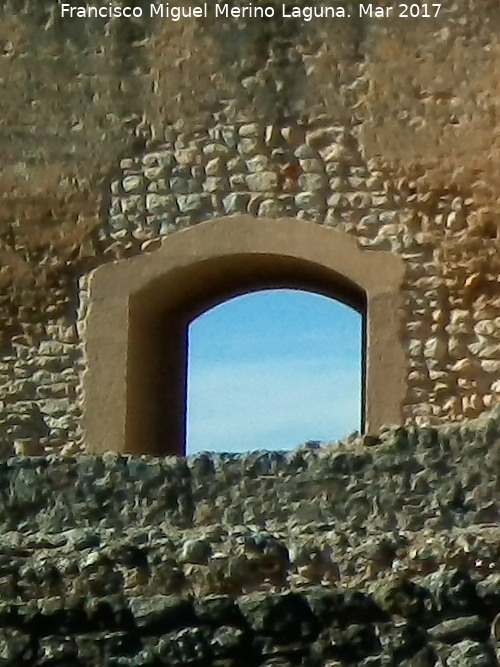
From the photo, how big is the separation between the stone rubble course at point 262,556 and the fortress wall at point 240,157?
10.2 feet


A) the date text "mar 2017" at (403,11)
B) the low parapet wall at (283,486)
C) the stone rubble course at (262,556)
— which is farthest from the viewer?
the date text "mar 2017" at (403,11)

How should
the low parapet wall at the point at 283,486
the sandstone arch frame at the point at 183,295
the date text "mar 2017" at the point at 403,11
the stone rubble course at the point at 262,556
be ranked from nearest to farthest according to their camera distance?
the stone rubble course at the point at 262,556 < the low parapet wall at the point at 283,486 < the sandstone arch frame at the point at 183,295 < the date text "mar 2017" at the point at 403,11

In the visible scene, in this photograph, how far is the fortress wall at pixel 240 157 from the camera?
583 cm

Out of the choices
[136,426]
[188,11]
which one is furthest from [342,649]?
[188,11]

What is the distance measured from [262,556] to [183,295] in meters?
4.25

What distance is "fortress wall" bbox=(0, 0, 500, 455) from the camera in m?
5.83

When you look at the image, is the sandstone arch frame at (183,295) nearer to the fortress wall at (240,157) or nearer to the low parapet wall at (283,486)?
the fortress wall at (240,157)

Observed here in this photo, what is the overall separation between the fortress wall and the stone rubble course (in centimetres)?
312

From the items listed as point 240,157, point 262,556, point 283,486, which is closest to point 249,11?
point 240,157

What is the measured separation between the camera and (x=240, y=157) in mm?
6109

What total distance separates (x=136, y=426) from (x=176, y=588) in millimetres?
3733

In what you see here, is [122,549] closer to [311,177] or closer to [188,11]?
[311,177]

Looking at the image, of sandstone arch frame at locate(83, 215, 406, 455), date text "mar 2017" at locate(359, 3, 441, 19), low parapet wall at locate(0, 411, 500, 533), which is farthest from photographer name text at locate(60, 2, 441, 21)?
low parapet wall at locate(0, 411, 500, 533)

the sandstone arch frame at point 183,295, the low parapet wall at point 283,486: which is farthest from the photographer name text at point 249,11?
the low parapet wall at point 283,486
